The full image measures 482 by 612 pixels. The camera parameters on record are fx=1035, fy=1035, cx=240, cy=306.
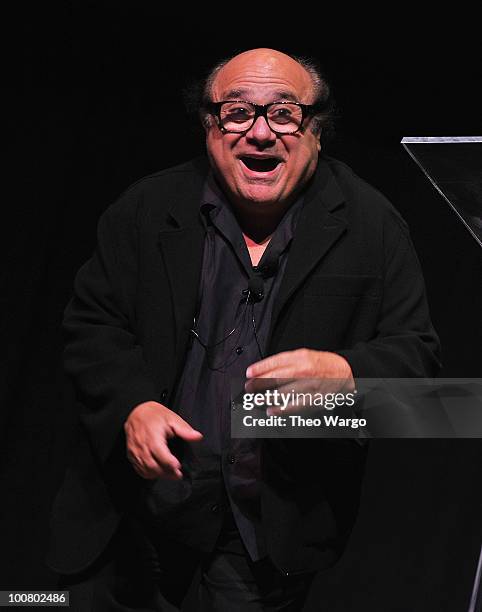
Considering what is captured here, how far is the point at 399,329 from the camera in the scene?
4.30ft

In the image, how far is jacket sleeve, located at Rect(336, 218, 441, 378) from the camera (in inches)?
49.6

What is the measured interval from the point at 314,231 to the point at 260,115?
165 mm

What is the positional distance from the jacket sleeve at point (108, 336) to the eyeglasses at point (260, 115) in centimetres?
17

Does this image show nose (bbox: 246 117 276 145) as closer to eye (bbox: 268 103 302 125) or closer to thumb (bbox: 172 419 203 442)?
eye (bbox: 268 103 302 125)

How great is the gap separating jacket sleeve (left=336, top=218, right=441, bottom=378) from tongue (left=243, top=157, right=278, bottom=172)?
0.17 metres

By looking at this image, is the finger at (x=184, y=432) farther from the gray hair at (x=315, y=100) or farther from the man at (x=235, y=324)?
the gray hair at (x=315, y=100)

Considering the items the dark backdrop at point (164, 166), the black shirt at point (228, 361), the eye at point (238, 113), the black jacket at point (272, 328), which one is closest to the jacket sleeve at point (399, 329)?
the black jacket at point (272, 328)

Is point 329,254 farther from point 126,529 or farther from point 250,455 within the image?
point 126,529

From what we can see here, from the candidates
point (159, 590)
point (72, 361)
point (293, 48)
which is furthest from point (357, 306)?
point (293, 48)

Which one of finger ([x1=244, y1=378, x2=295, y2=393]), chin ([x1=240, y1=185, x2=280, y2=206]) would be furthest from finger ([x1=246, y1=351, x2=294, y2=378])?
chin ([x1=240, y1=185, x2=280, y2=206])

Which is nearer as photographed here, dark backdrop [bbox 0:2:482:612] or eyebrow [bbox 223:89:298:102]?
eyebrow [bbox 223:89:298:102]

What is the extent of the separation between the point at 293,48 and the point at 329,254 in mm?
665

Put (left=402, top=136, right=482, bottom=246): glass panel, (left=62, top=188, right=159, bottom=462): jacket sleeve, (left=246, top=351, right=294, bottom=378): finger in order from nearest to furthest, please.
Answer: (left=246, top=351, right=294, bottom=378): finger, (left=62, top=188, right=159, bottom=462): jacket sleeve, (left=402, top=136, right=482, bottom=246): glass panel

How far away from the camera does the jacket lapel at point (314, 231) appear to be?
131cm
